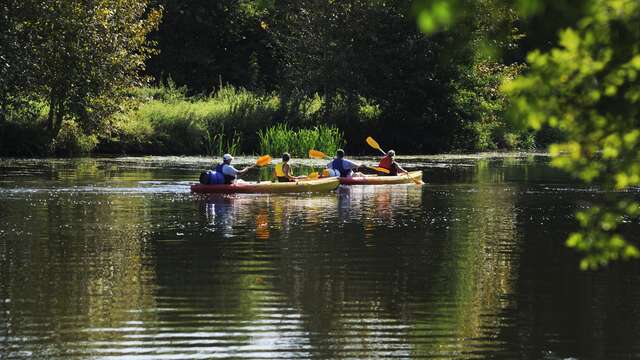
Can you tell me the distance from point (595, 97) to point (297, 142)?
3717 centimetres

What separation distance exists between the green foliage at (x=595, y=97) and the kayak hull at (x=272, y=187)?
2051 cm

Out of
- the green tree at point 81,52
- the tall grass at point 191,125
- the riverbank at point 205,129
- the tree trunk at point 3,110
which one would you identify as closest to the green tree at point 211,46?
the riverbank at point 205,129

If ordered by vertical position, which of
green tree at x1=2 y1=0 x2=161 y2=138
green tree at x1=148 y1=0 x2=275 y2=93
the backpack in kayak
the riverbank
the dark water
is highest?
green tree at x1=148 y1=0 x2=275 y2=93

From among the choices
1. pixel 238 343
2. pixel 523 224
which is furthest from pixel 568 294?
pixel 523 224

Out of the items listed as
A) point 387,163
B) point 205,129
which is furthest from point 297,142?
point 387,163

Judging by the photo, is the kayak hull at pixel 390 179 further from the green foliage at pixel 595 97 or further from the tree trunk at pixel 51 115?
the green foliage at pixel 595 97

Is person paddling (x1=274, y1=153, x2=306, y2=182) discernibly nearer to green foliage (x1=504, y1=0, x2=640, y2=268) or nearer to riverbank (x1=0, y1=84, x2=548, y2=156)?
riverbank (x1=0, y1=84, x2=548, y2=156)

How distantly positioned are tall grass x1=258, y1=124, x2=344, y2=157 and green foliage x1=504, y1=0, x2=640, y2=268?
36.1 m

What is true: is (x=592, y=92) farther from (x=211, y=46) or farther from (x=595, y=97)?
(x=211, y=46)

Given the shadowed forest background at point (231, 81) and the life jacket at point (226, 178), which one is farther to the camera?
the shadowed forest background at point (231, 81)

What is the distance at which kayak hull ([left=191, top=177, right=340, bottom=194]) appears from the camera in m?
26.0

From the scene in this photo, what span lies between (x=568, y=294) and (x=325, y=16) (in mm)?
33999

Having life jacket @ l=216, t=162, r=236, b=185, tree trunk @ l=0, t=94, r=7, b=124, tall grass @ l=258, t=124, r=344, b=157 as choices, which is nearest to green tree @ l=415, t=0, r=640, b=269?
life jacket @ l=216, t=162, r=236, b=185

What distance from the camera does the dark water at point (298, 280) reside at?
10789 mm
